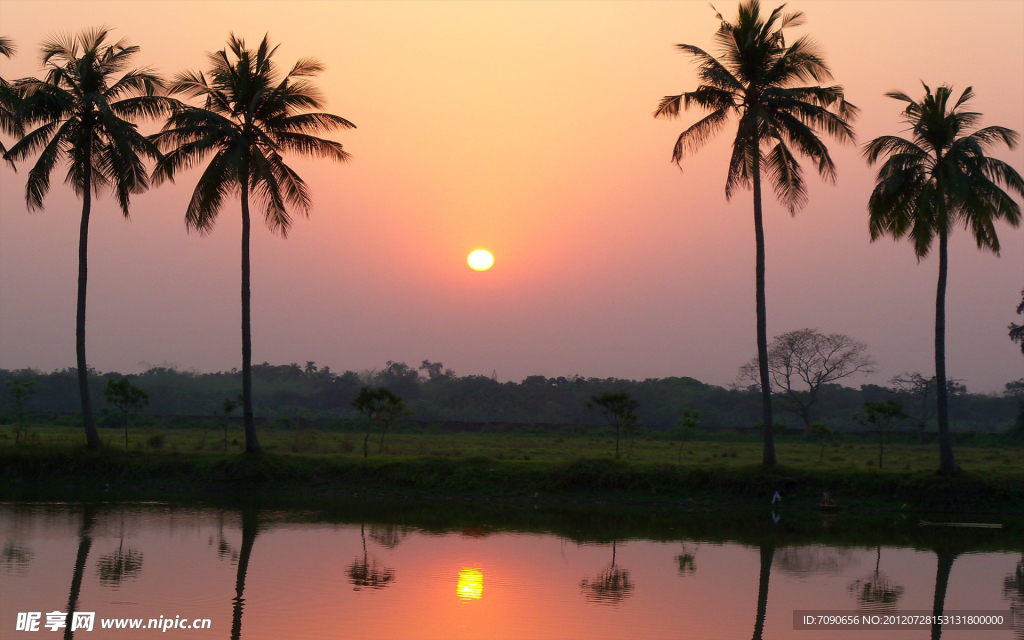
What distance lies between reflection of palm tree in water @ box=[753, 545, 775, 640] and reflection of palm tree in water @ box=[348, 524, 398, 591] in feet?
18.9

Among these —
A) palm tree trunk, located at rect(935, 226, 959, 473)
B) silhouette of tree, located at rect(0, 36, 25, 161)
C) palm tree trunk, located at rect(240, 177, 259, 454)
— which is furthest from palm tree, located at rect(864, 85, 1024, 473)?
silhouette of tree, located at rect(0, 36, 25, 161)

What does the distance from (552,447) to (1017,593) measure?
31.5 meters

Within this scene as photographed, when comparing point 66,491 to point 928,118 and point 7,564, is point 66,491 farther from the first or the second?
point 928,118

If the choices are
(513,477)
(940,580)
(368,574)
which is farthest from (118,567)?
(513,477)

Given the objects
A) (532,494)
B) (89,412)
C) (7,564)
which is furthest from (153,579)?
(89,412)

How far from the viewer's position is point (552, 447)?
4425 centimetres

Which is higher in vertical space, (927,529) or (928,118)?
(928,118)

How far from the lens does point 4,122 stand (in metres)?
26.4

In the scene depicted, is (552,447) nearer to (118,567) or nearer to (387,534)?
(387,534)

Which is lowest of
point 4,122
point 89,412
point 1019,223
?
point 89,412

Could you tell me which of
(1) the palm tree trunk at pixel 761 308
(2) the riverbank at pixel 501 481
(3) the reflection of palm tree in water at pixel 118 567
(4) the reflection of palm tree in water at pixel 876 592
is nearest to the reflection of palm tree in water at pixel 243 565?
(3) the reflection of palm tree in water at pixel 118 567

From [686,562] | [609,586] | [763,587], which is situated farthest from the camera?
[686,562]

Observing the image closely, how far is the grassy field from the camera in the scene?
33.3 meters

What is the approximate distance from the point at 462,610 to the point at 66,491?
1914 cm
